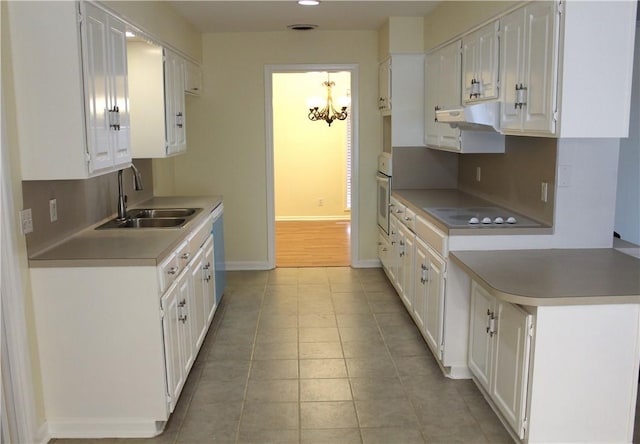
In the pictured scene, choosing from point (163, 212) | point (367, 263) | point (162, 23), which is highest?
point (162, 23)

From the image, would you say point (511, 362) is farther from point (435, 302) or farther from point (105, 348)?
point (105, 348)

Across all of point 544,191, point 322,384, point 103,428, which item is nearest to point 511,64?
point 544,191

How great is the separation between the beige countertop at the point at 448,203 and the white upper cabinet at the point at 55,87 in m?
1.95

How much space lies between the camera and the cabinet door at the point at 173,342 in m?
2.91

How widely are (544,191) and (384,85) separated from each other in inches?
96.9

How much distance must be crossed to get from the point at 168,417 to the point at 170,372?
235 mm

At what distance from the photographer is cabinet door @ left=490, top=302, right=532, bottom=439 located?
8.48 feet

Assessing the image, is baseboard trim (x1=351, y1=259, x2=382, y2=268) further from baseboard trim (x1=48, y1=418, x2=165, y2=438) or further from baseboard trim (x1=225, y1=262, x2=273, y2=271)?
baseboard trim (x1=48, y1=418, x2=165, y2=438)

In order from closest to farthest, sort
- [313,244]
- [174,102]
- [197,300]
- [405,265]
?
[197,300] < [174,102] < [405,265] < [313,244]

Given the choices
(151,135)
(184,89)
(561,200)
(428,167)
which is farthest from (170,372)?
(428,167)

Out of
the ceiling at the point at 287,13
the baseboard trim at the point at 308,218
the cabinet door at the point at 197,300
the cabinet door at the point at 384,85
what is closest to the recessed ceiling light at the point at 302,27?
the ceiling at the point at 287,13

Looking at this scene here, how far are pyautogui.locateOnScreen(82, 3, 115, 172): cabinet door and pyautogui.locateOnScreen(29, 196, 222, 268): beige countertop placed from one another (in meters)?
0.41

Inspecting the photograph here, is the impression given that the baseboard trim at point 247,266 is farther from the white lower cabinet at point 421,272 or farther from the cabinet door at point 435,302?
the cabinet door at point 435,302

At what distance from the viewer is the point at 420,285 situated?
13.4 feet
